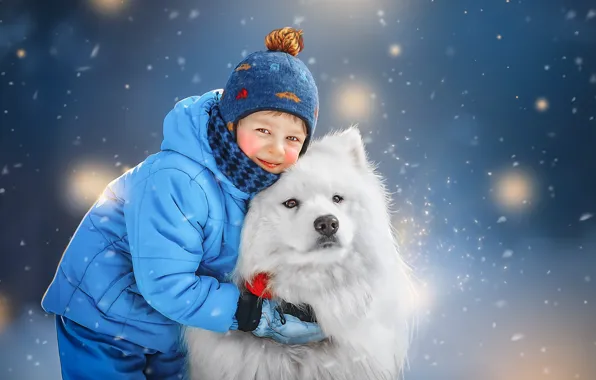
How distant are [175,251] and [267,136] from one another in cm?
52

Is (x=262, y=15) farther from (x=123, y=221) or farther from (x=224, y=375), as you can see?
(x=224, y=375)

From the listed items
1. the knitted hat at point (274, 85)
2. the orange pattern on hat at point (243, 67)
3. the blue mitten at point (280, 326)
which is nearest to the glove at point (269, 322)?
the blue mitten at point (280, 326)

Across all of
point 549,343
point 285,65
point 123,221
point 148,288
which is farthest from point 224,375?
point 549,343

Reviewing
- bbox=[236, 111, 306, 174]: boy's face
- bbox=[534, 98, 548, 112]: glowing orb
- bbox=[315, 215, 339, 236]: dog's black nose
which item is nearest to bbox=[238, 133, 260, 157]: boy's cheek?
bbox=[236, 111, 306, 174]: boy's face

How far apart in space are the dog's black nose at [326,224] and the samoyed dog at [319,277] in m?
0.03

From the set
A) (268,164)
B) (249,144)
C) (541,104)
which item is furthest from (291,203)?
(541,104)

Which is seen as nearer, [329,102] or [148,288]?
[148,288]

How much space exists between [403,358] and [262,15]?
196 cm

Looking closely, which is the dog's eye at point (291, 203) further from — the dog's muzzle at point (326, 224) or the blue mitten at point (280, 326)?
the blue mitten at point (280, 326)

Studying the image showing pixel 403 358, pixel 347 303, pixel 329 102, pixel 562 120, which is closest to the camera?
pixel 347 303

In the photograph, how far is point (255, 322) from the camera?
1768 millimetres

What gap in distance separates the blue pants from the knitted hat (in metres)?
1.02

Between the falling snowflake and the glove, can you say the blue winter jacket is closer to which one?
the glove

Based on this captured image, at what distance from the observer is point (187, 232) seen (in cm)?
167
